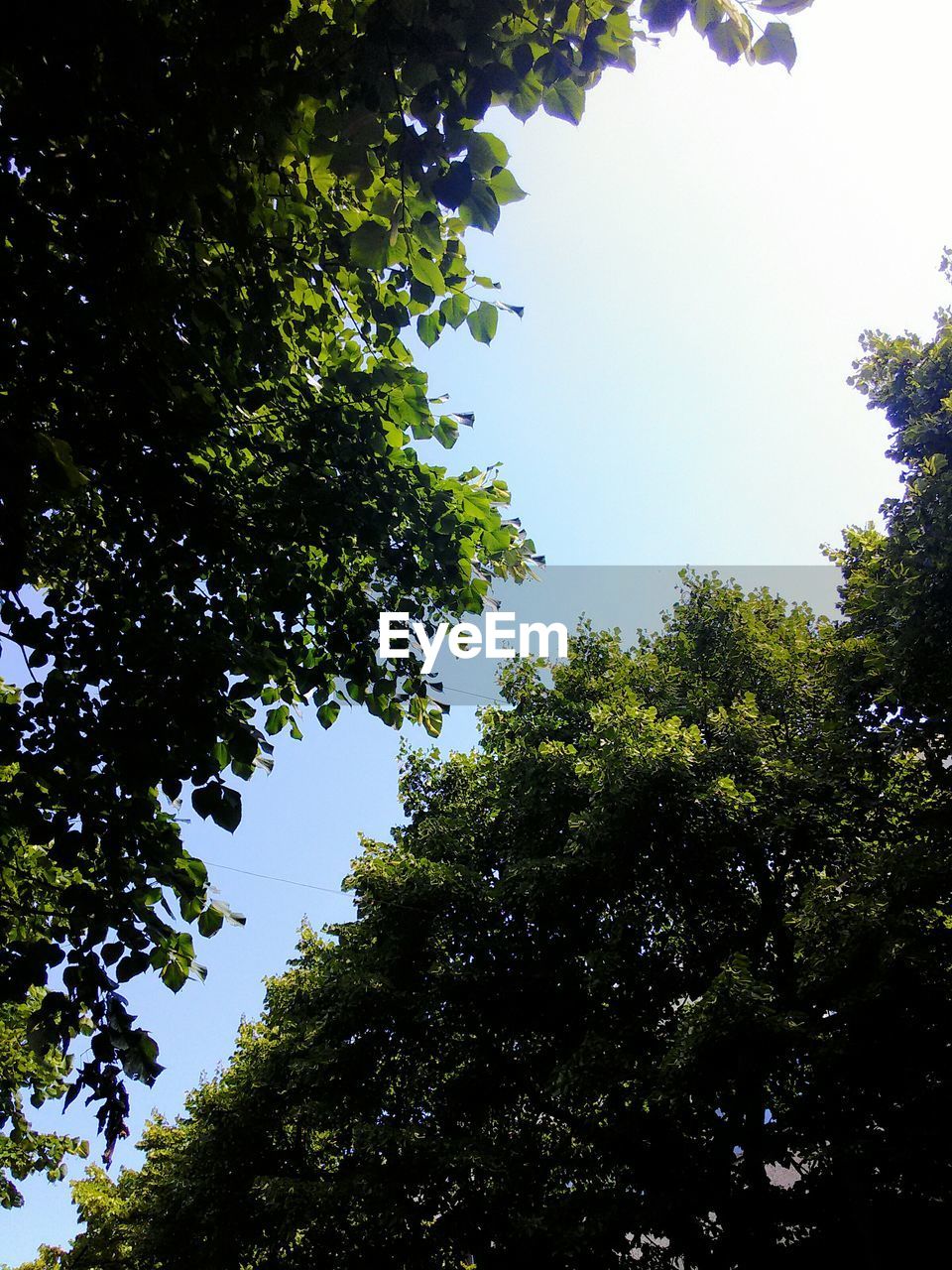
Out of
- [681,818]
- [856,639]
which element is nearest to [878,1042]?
[681,818]

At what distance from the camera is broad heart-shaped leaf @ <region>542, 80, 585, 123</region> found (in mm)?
3148

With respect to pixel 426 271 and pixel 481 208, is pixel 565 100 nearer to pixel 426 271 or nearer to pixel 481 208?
pixel 481 208

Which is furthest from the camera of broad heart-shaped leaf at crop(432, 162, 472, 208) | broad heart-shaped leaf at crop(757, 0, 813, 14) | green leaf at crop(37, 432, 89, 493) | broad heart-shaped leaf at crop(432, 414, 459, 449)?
broad heart-shaped leaf at crop(432, 414, 459, 449)

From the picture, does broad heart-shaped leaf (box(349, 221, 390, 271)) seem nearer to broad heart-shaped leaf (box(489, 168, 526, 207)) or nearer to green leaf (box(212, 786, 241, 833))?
broad heart-shaped leaf (box(489, 168, 526, 207))

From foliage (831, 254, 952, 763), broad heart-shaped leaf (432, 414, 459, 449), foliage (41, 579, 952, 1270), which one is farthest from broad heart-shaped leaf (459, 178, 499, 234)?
foliage (41, 579, 952, 1270)

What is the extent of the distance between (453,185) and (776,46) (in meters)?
1.24

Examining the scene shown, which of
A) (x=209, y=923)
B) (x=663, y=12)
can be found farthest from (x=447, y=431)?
(x=209, y=923)

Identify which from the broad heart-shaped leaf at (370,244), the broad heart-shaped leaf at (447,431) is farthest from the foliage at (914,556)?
the broad heart-shaped leaf at (370,244)

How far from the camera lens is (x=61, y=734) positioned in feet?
12.3

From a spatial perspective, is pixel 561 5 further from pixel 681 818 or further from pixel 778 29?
pixel 681 818

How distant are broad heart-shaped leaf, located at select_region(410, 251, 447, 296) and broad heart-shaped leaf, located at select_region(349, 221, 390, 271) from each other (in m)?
0.28

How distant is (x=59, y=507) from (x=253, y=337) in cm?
175

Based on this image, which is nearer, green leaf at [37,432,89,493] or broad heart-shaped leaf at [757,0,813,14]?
broad heart-shaped leaf at [757,0,813,14]

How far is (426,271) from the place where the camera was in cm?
350
